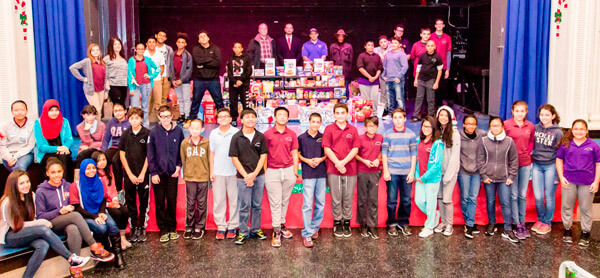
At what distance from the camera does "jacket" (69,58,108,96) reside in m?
8.34

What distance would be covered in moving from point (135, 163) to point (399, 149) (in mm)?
2780

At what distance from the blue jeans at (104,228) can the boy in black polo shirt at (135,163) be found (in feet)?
1.76

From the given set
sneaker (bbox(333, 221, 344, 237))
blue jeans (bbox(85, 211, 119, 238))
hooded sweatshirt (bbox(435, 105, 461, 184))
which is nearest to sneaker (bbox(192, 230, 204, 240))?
blue jeans (bbox(85, 211, 119, 238))

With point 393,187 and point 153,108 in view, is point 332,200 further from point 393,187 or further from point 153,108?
point 153,108

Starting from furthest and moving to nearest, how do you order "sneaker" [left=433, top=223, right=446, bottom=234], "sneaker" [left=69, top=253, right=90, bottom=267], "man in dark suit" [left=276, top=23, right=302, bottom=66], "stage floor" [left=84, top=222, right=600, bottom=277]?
"man in dark suit" [left=276, top=23, right=302, bottom=66]
"sneaker" [left=433, top=223, right=446, bottom=234]
"stage floor" [left=84, top=222, right=600, bottom=277]
"sneaker" [left=69, top=253, right=90, bottom=267]

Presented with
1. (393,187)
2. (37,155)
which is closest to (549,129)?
(393,187)

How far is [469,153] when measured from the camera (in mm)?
6484

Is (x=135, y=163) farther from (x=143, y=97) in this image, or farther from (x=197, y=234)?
(x=143, y=97)

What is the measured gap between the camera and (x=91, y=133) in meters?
6.86

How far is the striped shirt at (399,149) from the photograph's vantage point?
6.47 metres

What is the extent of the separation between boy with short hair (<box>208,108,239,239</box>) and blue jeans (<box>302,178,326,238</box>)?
0.73 m

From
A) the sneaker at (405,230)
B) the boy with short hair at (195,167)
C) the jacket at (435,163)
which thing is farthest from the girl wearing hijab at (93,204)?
the jacket at (435,163)

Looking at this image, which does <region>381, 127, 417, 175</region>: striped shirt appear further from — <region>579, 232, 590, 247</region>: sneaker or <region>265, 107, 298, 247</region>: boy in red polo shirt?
<region>579, 232, 590, 247</region>: sneaker

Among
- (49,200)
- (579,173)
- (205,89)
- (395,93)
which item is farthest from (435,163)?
(205,89)
